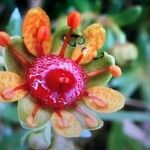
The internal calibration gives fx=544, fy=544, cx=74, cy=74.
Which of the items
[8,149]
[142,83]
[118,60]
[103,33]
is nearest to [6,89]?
[103,33]

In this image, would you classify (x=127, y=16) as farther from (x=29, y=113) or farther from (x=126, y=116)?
(x=29, y=113)

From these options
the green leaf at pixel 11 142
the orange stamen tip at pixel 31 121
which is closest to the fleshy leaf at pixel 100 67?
the orange stamen tip at pixel 31 121

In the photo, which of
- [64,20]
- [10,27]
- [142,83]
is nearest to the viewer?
[10,27]

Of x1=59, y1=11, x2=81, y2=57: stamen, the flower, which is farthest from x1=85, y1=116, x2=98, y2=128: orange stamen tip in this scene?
x1=59, y1=11, x2=81, y2=57: stamen

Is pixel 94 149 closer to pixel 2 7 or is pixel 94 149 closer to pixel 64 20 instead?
pixel 64 20

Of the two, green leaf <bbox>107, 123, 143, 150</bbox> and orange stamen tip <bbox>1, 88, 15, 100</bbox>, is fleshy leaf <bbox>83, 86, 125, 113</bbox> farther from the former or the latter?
green leaf <bbox>107, 123, 143, 150</bbox>

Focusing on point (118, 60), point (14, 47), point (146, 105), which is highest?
point (14, 47)
